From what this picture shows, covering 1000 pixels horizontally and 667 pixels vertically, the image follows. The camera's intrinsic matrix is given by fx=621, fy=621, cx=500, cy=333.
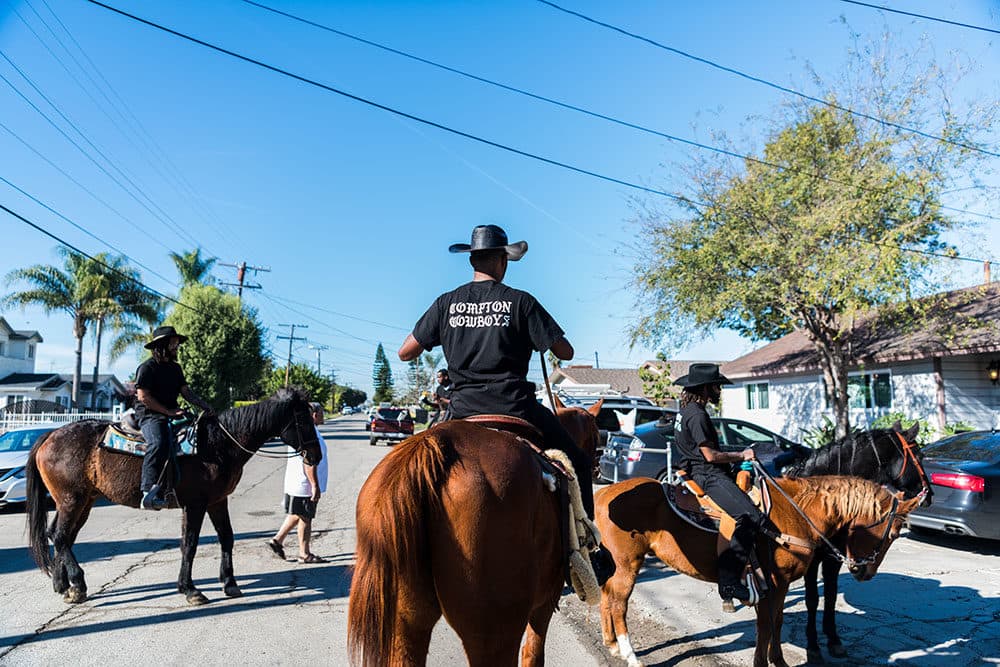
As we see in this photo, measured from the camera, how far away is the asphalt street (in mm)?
4672

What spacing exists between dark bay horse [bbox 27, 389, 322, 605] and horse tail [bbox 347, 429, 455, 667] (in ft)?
14.6

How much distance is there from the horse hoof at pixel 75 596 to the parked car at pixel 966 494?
9.58m

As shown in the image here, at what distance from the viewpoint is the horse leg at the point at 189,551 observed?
575cm

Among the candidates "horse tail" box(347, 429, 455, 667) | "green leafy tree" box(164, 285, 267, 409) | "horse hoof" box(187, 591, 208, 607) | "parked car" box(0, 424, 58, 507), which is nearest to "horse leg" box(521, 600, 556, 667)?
"horse tail" box(347, 429, 455, 667)

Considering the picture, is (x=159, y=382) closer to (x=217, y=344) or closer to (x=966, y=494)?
(x=966, y=494)

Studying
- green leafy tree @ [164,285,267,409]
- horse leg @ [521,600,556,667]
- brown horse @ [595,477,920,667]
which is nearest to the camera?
horse leg @ [521,600,556,667]

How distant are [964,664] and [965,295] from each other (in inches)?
573

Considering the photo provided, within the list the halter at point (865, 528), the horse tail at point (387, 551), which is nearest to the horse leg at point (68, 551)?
the horse tail at point (387, 551)

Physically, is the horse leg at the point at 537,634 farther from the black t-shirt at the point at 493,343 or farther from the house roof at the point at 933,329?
the house roof at the point at 933,329

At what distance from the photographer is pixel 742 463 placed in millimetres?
4820

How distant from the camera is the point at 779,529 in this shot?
4633 millimetres

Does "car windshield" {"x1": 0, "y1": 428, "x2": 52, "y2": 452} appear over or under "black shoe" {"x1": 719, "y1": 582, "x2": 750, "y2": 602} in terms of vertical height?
over

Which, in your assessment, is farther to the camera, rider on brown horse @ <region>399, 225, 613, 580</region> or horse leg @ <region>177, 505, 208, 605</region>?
horse leg @ <region>177, 505, 208, 605</region>

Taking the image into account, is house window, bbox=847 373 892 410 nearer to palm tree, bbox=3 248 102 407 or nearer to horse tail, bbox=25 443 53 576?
horse tail, bbox=25 443 53 576
